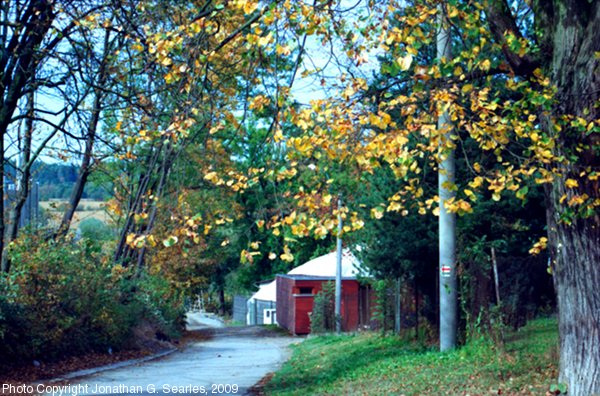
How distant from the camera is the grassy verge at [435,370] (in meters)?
10.7

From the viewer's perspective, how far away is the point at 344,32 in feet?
30.2

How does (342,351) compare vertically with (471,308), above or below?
below

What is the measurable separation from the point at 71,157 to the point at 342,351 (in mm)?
8703

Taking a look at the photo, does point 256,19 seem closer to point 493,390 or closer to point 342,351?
point 493,390

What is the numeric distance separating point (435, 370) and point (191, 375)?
5653mm

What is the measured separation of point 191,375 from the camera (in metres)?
15.8

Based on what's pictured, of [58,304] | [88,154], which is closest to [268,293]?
[58,304]

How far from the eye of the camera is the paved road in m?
13.2

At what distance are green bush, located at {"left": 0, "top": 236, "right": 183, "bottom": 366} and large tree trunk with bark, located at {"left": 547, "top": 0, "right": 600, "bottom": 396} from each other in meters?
10.7

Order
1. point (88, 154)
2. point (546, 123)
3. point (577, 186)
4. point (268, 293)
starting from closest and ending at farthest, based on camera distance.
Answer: point (577, 186)
point (546, 123)
point (88, 154)
point (268, 293)

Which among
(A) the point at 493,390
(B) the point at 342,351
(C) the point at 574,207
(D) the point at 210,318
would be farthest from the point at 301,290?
(D) the point at 210,318

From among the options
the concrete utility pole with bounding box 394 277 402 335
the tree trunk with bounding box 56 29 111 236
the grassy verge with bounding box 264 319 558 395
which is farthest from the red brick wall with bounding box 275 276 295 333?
the grassy verge with bounding box 264 319 558 395

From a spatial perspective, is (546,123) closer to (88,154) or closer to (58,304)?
(88,154)

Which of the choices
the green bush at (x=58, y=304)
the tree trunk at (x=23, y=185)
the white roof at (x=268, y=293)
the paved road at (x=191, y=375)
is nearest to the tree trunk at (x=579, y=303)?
the paved road at (x=191, y=375)
